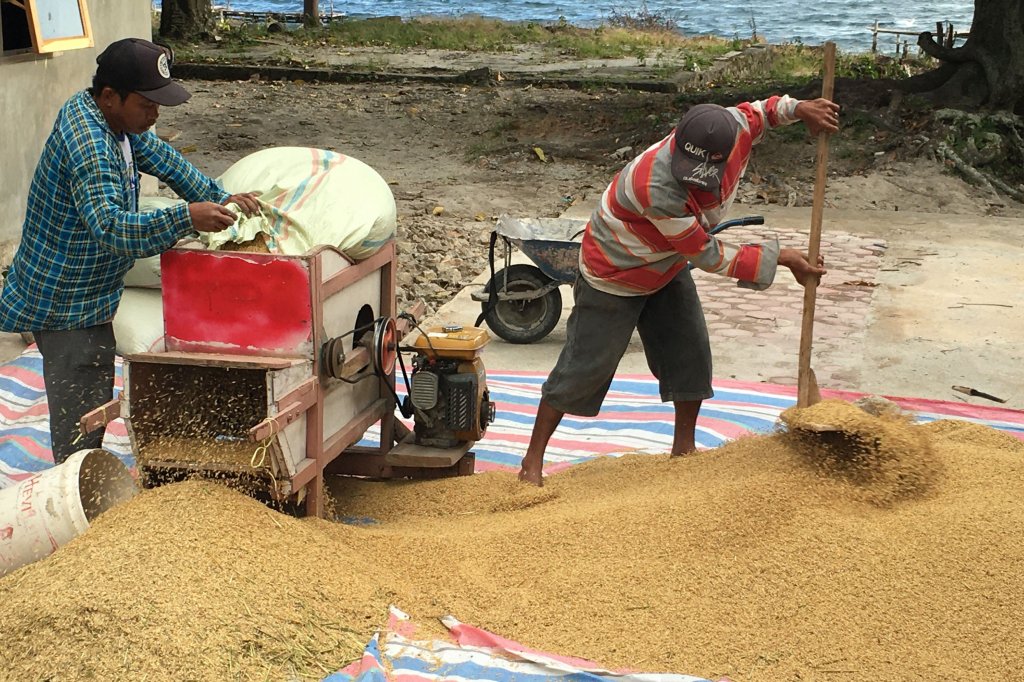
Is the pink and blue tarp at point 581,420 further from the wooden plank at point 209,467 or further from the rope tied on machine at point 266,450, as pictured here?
the rope tied on machine at point 266,450

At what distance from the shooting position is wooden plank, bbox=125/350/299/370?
2.93 metres

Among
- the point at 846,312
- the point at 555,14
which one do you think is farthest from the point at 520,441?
the point at 555,14

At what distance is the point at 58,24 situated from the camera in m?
6.13

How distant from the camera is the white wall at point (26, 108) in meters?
5.96

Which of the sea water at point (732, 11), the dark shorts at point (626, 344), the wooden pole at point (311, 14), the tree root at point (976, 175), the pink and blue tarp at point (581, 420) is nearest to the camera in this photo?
the dark shorts at point (626, 344)

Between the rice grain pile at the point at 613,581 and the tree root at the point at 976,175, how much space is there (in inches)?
253

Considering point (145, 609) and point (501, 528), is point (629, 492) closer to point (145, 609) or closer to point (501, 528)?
point (501, 528)

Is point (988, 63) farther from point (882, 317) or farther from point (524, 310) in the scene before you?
point (524, 310)

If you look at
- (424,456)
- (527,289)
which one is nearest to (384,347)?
(424,456)

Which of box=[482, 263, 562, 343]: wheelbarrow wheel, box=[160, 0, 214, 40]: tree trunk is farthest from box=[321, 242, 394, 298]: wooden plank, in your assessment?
box=[160, 0, 214, 40]: tree trunk

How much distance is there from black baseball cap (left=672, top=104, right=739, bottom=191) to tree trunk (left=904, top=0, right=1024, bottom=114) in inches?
299

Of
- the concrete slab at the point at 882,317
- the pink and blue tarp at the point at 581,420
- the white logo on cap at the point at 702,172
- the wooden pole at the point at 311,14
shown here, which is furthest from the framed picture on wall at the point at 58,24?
the wooden pole at the point at 311,14

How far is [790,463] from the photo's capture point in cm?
322

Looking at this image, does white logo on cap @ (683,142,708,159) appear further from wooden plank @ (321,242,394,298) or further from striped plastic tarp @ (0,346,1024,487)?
striped plastic tarp @ (0,346,1024,487)
